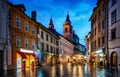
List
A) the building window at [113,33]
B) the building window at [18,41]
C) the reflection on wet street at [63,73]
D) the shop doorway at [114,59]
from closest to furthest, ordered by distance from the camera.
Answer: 1. the reflection on wet street at [63,73]
2. the building window at [113,33]
3. the shop doorway at [114,59]
4. the building window at [18,41]

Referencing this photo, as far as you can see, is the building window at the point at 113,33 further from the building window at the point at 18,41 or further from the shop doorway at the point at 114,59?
the building window at the point at 18,41

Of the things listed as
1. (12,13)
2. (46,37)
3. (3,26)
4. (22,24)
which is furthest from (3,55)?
(46,37)

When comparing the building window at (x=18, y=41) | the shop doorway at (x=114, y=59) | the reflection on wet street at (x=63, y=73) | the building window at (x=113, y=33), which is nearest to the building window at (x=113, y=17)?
the building window at (x=113, y=33)

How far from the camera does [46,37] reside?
63.9 meters

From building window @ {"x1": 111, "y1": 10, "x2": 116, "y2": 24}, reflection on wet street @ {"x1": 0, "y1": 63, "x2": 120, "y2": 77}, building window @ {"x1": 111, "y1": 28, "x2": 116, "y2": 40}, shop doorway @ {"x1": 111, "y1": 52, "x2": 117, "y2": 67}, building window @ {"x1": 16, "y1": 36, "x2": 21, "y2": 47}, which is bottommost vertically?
reflection on wet street @ {"x1": 0, "y1": 63, "x2": 120, "y2": 77}

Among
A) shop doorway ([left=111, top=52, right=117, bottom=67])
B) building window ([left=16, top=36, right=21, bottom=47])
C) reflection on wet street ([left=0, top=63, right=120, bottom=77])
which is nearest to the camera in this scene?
reflection on wet street ([left=0, top=63, right=120, bottom=77])

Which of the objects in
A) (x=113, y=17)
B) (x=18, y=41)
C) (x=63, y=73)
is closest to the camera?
(x=63, y=73)

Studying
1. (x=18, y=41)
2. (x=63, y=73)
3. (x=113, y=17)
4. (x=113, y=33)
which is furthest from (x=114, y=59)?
(x=18, y=41)

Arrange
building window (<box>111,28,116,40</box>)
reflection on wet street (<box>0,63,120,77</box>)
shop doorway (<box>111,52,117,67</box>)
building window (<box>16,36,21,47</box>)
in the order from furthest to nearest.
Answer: building window (<box>16,36,21,47</box>) < shop doorway (<box>111,52,117,67</box>) < building window (<box>111,28,116,40</box>) < reflection on wet street (<box>0,63,120,77</box>)

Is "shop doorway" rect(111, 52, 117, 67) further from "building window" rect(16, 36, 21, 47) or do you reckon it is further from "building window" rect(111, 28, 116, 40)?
"building window" rect(16, 36, 21, 47)

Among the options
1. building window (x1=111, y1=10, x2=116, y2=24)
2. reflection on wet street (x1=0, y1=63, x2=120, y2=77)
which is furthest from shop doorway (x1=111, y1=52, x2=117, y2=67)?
reflection on wet street (x1=0, y1=63, x2=120, y2=77)

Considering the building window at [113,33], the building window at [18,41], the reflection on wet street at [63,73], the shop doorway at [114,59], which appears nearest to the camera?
the reflection on wet street at [63,73]

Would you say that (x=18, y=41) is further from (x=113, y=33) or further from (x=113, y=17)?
(x=113, y=17)

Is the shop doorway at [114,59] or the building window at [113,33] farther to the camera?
the shop doorway at [114,59]
